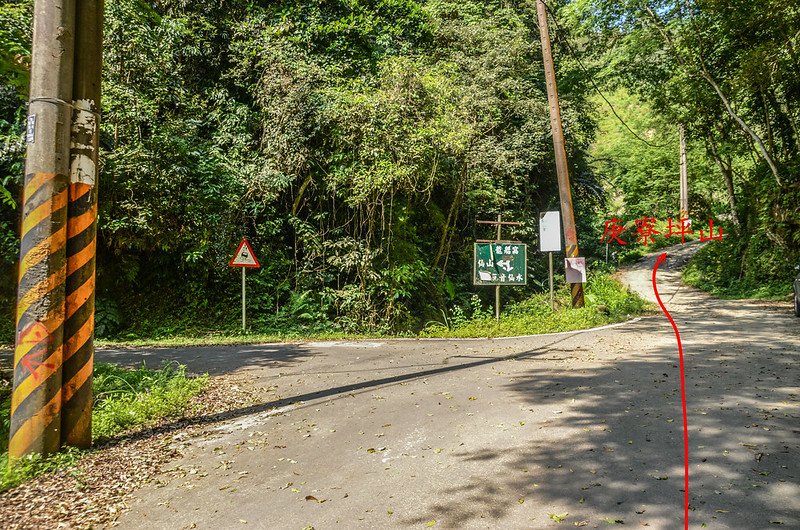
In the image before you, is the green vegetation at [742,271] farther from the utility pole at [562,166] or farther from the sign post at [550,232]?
the sign post at [550,232]

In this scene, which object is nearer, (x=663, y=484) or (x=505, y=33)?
(x=663, y=484)

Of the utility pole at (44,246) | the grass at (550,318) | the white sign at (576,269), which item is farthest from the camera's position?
the white sign at (576,269)

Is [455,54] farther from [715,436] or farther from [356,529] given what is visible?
[356,529]

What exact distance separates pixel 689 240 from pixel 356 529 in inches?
1701

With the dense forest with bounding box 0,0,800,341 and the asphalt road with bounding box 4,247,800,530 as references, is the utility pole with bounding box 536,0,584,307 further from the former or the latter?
the asphalt road with bounding box 4,247,800,530

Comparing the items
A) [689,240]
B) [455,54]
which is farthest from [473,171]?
[689,240]

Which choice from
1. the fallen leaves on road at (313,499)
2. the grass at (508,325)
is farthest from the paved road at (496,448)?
the grass at (508,325)

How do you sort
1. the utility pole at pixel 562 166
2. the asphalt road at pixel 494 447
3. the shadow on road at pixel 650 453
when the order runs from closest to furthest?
the shadow on road at pixel 650 453
the asphalt road at pixel 494 447
the utility pole at pixel 562 166

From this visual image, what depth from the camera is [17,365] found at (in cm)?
461

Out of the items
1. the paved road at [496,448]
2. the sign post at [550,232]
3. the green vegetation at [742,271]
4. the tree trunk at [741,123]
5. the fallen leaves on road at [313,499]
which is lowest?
the fallen leaves on road at [313,499]

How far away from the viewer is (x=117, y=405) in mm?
6031

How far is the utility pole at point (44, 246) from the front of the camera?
4.57 meters

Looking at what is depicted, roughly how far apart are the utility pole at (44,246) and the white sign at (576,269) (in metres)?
12.9

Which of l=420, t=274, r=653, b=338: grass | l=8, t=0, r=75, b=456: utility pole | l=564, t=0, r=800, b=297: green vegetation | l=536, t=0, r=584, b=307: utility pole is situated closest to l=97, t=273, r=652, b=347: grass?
l=420, t=274, r=653, b=338: grass
